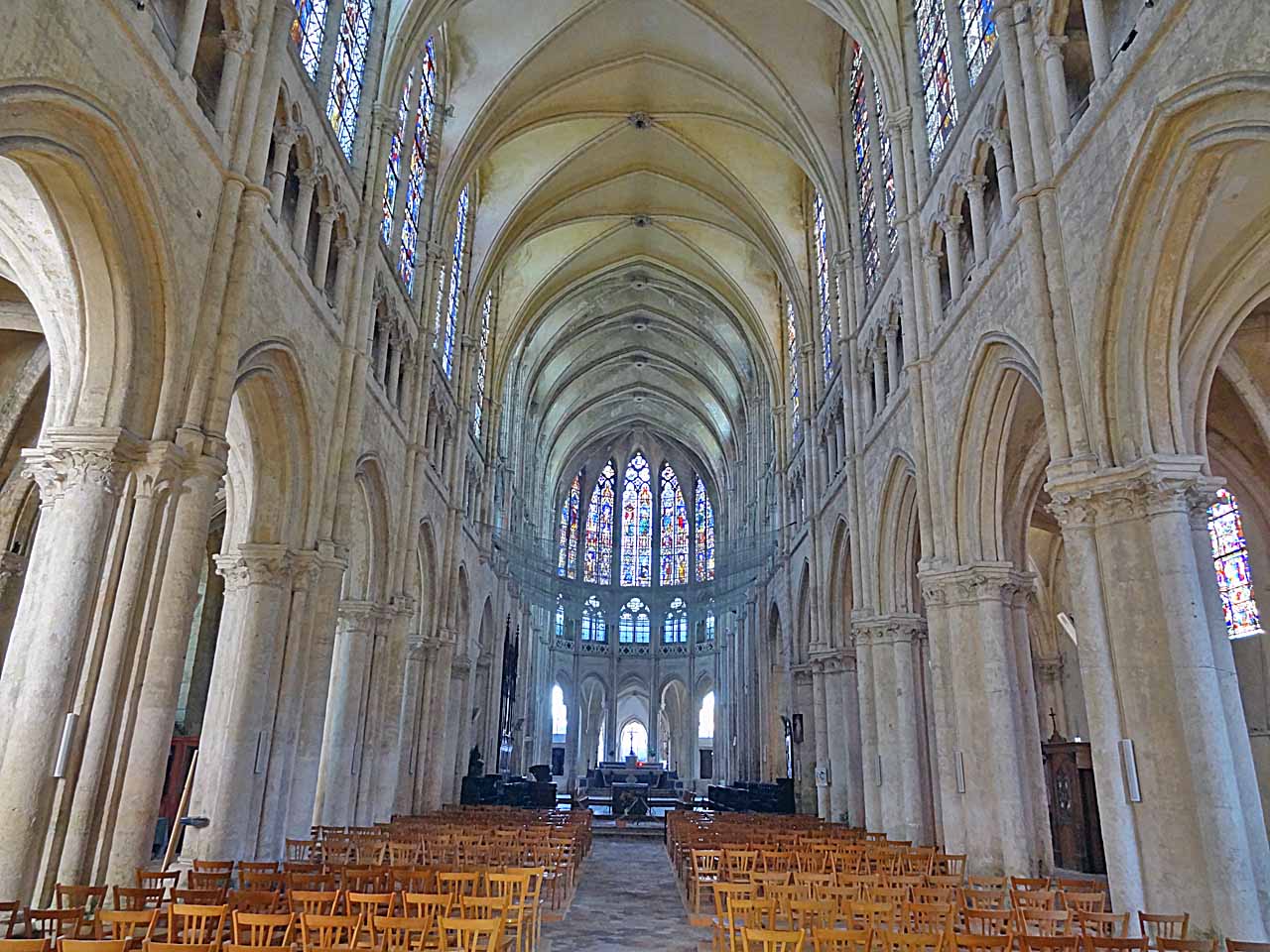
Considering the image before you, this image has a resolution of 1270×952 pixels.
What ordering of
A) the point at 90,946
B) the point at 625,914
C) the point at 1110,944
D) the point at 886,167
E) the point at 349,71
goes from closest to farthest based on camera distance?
the point at 90,946 < the point at 1110,944 < the point at 625,914 < the point at 349,71 < the point at 886,167

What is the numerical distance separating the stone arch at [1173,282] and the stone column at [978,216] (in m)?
3.65

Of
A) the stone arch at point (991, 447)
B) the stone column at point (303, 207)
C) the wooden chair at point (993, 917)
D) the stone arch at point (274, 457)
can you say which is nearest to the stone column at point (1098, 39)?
the stone arch at point (991, 447)

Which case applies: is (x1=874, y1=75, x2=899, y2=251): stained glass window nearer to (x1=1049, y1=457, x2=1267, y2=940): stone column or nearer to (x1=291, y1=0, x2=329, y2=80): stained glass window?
(x1=1049, y1=457, x2=1267, y2=940): stone column

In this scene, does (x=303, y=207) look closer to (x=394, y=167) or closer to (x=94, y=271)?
(x=94, y=271)

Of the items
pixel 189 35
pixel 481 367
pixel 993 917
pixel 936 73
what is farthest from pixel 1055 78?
pixel 481 367

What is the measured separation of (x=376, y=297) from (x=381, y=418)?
2485mm

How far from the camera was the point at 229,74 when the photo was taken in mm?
11656

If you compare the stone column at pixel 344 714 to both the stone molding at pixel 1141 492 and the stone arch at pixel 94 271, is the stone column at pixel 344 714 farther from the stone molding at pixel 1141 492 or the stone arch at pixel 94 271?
the stone molding at pixel 1141 492

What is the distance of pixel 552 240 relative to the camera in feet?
111

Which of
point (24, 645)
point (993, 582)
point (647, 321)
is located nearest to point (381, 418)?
point (24, 645)

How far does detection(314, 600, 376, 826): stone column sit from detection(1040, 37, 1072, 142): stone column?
1482cm

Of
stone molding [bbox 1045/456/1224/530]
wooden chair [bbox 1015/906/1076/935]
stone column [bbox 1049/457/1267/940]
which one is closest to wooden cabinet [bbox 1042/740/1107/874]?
stone column [bbox 1049/457/1267/940]

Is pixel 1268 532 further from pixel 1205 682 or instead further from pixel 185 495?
pixel 185 495

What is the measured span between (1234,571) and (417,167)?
65.0 feet
